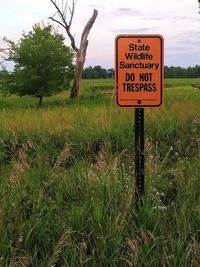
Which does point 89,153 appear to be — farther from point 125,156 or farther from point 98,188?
point 98,188

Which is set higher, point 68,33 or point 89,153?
point 68,33

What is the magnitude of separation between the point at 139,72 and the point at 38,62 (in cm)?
1537

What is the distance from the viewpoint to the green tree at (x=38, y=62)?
64.6 ft

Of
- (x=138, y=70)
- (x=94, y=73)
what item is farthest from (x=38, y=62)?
(x=94, y=73)

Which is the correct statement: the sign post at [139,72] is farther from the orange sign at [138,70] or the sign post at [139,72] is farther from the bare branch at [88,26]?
the bare branch at [88,26]

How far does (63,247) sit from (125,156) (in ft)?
11.6

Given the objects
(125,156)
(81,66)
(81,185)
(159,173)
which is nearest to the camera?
(81,185)

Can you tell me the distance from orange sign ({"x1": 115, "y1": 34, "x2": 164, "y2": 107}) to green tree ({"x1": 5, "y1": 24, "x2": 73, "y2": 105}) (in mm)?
14994

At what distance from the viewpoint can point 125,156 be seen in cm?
753

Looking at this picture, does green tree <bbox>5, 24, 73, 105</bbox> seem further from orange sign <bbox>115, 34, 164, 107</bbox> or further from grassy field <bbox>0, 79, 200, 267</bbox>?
orange sign <bbox>115, 34, 164, 107</bbox>

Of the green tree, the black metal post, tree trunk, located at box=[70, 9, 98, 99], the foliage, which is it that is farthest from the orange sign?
the foliage

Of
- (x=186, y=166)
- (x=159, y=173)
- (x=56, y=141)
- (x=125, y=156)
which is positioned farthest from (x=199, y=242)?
(x=56, y=141)

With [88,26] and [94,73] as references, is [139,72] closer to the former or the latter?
[88,26]

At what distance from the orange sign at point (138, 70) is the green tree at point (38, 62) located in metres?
15.0
